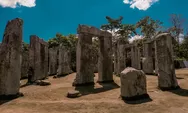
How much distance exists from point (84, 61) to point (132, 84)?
459 cm

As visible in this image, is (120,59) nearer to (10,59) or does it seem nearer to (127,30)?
(10,59)

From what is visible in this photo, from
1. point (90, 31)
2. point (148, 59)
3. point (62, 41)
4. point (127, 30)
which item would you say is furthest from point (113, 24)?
point (90, 31)

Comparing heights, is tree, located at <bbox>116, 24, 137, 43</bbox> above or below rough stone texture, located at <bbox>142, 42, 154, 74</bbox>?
above

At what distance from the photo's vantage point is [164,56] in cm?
955

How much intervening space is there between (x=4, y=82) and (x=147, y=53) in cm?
1420

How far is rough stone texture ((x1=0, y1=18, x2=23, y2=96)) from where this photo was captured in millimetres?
8172

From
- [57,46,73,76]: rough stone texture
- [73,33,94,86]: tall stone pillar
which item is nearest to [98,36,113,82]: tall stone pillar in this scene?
[73,33,94,86]: tall stone pillar

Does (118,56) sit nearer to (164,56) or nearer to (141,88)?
(164,56)

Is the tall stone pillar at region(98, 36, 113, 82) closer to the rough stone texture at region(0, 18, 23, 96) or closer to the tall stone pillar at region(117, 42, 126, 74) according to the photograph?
the tall stone pillar at region(117, 42, 126, 74)

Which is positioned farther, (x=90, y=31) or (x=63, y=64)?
(x=63, y=64)

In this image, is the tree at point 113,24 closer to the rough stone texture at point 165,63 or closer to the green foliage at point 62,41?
the green foliage at point 62,41

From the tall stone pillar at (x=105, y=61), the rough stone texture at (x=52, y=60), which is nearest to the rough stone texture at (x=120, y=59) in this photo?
the tall stone pillar at (x=105, y=61)

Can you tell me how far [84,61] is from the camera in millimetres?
11242

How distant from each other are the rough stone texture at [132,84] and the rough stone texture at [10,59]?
5.45 meters
